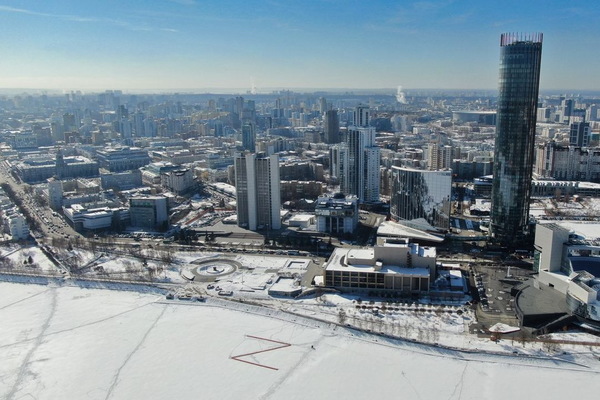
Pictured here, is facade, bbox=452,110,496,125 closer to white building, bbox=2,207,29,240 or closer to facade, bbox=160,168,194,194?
facade, bbox=160,168,194,194

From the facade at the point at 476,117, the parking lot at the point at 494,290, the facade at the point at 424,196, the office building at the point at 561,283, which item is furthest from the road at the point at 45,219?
the facade at the point at 476,117

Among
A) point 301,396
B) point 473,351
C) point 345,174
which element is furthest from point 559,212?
point 301,396

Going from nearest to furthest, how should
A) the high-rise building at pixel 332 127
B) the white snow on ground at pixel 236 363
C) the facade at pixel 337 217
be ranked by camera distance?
the white snow on ground at pixel 236 363
the facade at pixel 337 217
the high-rise building at pixel 332 127

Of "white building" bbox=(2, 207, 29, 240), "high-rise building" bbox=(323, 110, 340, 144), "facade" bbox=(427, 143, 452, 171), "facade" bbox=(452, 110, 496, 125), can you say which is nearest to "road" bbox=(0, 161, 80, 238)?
"white building" bbox=(2, 207, 29, 240)

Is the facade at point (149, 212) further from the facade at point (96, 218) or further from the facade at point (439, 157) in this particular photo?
the facade at point (439, 157)

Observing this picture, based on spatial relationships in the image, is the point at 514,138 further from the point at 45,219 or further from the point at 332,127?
the point at 332,127

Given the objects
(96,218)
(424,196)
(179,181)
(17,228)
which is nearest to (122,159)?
(179,181)

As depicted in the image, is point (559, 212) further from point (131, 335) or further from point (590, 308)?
point (131, 335)
